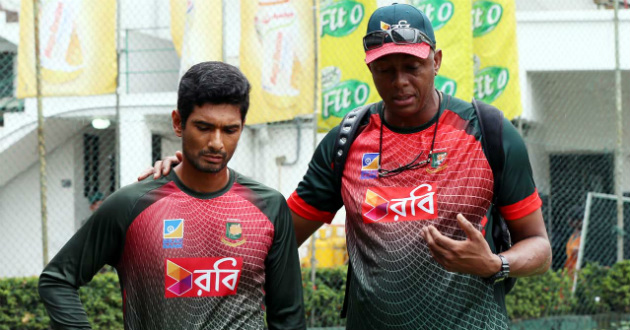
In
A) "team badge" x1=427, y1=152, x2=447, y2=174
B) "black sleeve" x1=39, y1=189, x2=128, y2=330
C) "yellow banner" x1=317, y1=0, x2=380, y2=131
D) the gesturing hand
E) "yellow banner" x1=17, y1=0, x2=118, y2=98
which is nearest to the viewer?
the gesturing hand

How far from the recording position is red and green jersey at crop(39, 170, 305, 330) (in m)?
3.17

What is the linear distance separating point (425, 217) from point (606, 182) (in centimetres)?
1222

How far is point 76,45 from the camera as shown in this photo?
30.9ft

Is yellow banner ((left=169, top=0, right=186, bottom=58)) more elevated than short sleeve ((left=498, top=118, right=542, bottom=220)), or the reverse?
yellow banner ((left=169, top=0, right=186, bottom=58))

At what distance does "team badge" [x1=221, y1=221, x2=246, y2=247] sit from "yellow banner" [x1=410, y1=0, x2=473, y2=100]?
6474 mm

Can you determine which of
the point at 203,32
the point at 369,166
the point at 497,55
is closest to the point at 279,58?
the point at 203,32

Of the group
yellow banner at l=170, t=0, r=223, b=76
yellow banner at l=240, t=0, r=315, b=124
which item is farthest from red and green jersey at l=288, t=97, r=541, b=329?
yellow banner at l=170, t=0, r=223, b=76

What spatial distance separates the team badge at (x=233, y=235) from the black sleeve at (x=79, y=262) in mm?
367

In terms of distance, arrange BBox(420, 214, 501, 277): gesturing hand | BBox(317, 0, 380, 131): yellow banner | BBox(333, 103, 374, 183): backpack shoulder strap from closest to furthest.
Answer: BBox(420, 214, 501, 277): gesturing hand
BBox(333, 103, 374, 183): backpack shoulder strap
BBox(317, 0, 380, 131): yellow banner

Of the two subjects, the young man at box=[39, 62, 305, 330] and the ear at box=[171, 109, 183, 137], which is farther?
the ear at box=[171, 109, 183, 137]

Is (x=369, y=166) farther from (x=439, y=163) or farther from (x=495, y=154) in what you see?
(x=495, y=154)

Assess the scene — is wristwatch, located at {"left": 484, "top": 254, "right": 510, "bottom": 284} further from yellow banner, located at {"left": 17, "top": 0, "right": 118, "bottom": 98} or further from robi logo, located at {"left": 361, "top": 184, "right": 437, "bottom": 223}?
yellow banner, located at {"left": 17, "top": 0, "right": 118, "bottom": 98}

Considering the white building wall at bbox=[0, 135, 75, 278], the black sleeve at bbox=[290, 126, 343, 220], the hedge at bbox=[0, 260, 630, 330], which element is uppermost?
the black sleeve at bbox=[290, 126, 343, 220]

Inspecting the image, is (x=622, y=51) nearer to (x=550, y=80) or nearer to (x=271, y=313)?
(x=550, y=80)
